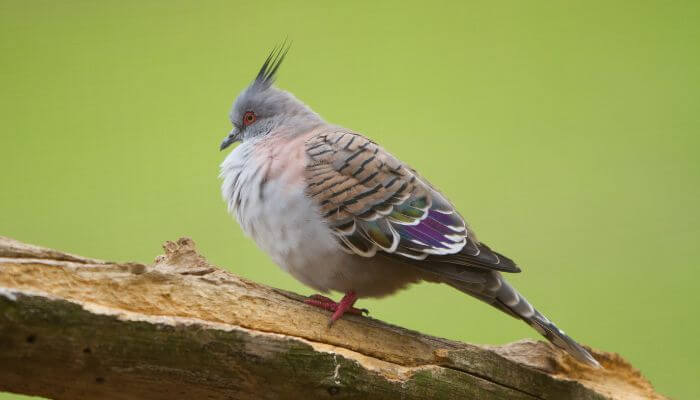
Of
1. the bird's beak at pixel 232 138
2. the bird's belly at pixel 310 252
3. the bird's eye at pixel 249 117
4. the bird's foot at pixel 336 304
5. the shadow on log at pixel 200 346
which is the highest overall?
the bird's eye at pixel 249 117

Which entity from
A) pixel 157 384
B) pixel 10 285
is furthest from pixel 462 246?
pixel 10 285

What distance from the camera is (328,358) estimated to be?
1.99 meters

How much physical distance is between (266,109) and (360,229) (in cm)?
86

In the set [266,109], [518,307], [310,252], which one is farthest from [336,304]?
[266,109]

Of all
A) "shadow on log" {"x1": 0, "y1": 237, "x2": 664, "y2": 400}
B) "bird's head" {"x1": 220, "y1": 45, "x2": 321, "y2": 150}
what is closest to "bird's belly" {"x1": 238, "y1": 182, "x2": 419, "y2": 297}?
"shadow on log" {"x1": 0, "y1": 237, "x2": 664, "y2": 400}

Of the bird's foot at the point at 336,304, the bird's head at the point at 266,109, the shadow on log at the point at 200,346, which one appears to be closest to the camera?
the shadow on log at the point at 200,346

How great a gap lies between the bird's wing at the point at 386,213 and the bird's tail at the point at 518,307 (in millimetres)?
71

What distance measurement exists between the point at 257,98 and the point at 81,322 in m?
1.41

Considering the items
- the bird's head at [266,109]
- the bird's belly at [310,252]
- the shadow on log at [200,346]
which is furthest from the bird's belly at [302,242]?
the bird's head at [266,109]

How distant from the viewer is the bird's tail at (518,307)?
7.40ft

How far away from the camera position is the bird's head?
2881mm

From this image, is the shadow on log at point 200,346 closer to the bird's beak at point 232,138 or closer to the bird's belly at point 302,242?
the bird's belly at point 302,242

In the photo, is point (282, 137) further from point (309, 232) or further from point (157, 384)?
point (157, 384)

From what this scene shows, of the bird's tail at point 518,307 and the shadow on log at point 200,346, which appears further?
the bird's tail at point 518,307
